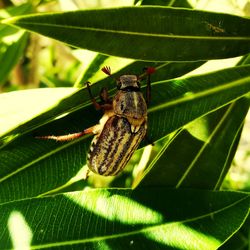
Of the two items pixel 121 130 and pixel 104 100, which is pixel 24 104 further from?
pixel 121 130

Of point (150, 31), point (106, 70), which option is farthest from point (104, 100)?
point (150, 31)

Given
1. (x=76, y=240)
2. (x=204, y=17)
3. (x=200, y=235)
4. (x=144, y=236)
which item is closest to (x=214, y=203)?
(x=200, y=235)

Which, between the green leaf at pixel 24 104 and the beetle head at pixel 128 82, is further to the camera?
the beetle head at pixel 128 82

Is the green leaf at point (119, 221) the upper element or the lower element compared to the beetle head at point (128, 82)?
lower

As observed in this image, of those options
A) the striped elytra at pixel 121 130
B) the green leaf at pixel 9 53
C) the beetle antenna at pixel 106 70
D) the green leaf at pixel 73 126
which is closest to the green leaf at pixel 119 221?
the green leaf at pixel 73 126

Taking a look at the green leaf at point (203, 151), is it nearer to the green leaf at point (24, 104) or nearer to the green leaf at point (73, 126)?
the green leaf at point (73, 126)

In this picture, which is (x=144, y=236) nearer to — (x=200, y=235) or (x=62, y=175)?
(x=200, y=235)

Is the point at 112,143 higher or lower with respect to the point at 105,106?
lower

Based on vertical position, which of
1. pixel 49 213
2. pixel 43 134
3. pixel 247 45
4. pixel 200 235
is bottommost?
pixel 200 235
